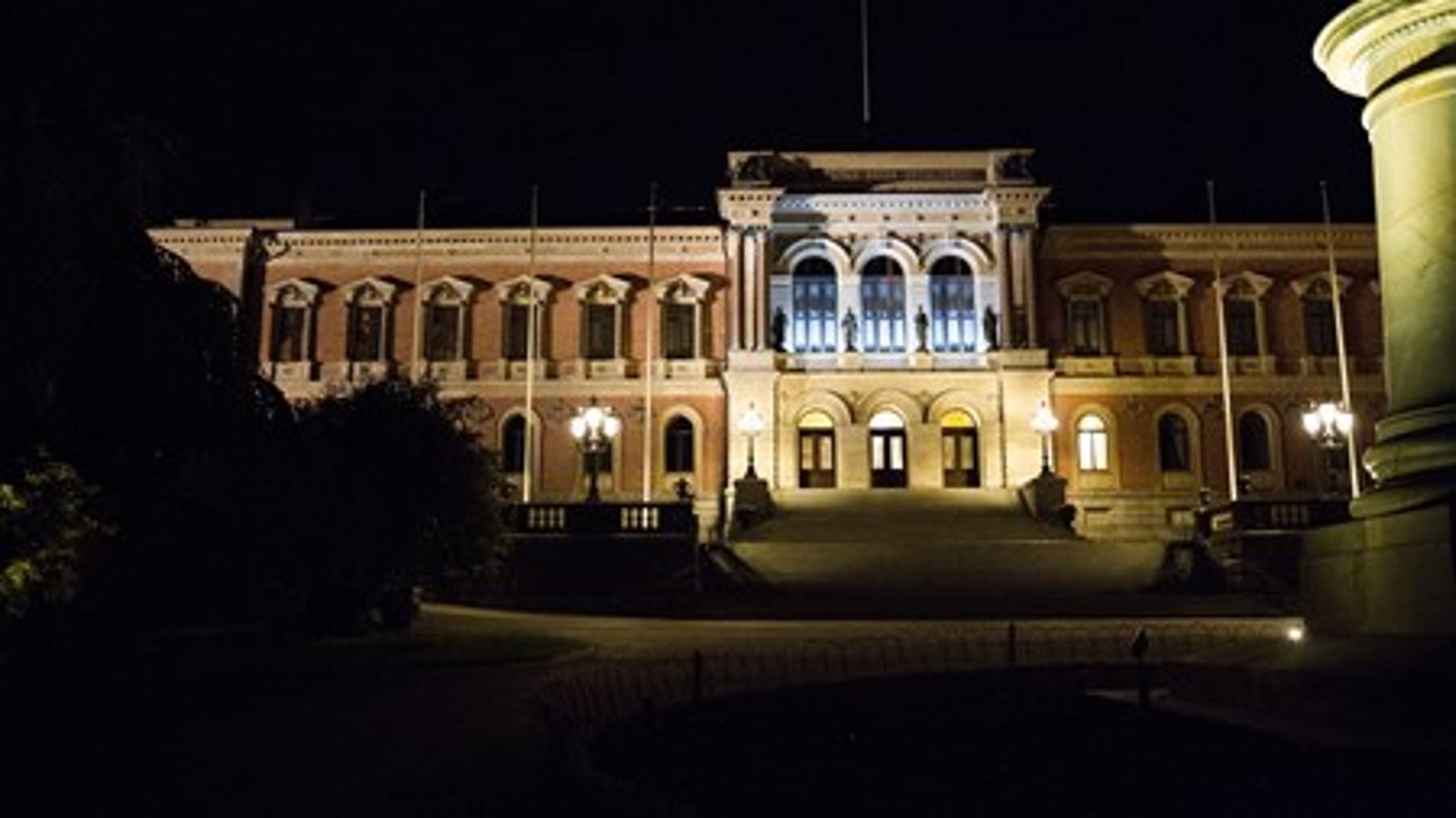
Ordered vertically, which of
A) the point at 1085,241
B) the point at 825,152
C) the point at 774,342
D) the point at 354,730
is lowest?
the point at 354,730

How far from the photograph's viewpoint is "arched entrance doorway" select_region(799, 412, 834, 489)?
35375mm

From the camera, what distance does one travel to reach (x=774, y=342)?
35.4 meters

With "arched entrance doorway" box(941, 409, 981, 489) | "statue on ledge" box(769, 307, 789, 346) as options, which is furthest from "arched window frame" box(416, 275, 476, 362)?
"arched entrance doorway" box(941, 409, 981, 489)

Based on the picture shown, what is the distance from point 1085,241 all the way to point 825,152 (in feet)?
28.5

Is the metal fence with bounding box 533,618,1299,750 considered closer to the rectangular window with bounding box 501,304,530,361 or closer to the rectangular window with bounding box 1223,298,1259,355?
the rectangular window with bounding box 1223,298,1259,355

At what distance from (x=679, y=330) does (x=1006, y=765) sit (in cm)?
3168

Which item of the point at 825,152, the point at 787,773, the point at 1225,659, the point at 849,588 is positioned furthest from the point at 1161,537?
the point at 787,773

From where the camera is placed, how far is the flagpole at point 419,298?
121 feet

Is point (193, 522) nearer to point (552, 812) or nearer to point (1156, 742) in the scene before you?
point (552, 812)

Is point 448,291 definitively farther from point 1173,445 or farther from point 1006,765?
point 1006,765

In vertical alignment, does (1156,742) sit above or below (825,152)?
below

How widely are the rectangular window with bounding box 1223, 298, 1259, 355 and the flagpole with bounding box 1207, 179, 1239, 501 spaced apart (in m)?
0.17

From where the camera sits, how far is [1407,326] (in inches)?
295

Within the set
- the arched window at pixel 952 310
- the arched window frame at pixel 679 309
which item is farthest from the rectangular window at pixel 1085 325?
the arched window frame at pixel 679 309
